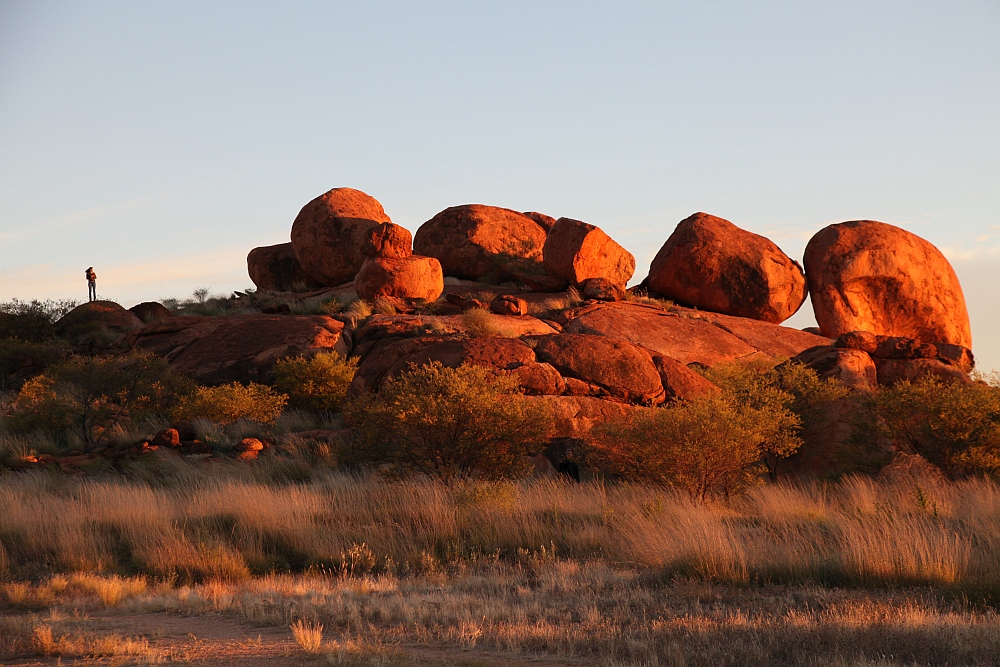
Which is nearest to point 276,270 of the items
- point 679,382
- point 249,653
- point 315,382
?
point 315,382

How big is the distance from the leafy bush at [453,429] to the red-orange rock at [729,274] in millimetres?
14942

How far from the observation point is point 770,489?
14.2m

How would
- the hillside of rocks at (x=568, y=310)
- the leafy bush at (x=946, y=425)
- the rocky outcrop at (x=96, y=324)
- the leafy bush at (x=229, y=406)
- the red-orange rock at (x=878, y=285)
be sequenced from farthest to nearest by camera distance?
1. the rocky outcrop at (x=96, y=324)
2. the red-orange rock at (x=878, y=285)
3. the leafy bush at (x=229, y=406)
4. the hillside of rocks at (x=568, y=310)
5. the leafy bush at (x=946, y=425)

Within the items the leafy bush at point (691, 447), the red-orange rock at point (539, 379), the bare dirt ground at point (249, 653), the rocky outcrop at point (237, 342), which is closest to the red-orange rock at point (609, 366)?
the red-orange rock at point (539, 379)

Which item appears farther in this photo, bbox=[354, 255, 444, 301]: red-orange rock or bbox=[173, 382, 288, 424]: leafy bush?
bbox=[354, 255, 444, 301]: red-orange rock

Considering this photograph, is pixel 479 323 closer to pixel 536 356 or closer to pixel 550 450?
pixel 536 356

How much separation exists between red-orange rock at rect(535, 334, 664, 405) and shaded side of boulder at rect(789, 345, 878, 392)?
11.8ft

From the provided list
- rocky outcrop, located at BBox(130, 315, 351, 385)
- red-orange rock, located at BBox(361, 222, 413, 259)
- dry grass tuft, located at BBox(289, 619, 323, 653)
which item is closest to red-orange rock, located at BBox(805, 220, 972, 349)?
red-orange rock, located at BBox(361, 222, 413, 259)

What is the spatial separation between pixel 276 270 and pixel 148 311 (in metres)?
6.88

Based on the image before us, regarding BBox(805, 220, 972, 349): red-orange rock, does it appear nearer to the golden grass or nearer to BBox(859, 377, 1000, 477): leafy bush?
BBox(859, 377, 1000, 477): leafy bush

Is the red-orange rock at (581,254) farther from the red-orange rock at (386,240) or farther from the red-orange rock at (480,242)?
the red-orange rock at (386,240)

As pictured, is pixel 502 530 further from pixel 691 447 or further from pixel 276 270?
pixel 276 270

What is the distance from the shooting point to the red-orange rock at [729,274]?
28750mm

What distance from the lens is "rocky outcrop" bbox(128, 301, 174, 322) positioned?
3241 cm
